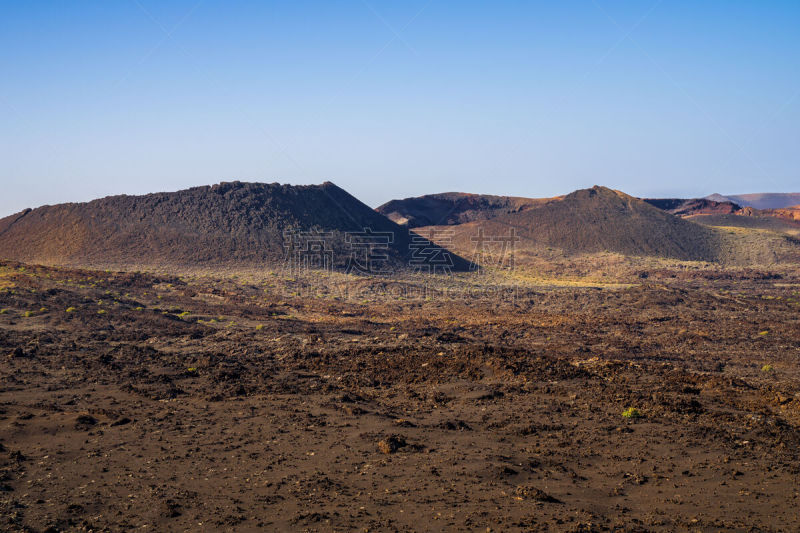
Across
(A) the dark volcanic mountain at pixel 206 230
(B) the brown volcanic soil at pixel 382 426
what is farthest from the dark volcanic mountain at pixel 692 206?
(B) the brown volcanic soil at pixel 382 426

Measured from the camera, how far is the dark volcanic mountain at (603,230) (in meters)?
72.9

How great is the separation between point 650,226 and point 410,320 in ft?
185

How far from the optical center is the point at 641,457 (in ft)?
33.7

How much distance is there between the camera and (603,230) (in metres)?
76.5

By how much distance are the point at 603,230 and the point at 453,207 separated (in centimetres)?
4661

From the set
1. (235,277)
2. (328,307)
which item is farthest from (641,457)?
(235,277)

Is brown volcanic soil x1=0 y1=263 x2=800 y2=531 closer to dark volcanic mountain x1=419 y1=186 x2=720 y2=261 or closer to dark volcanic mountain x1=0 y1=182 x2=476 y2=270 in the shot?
dark volcanic mountain x1=0 y1=182 x2=476 y2=270

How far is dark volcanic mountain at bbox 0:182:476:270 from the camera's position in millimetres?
53906

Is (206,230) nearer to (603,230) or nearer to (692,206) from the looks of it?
(603,230)

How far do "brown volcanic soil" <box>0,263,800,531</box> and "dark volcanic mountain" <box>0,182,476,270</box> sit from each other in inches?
1095

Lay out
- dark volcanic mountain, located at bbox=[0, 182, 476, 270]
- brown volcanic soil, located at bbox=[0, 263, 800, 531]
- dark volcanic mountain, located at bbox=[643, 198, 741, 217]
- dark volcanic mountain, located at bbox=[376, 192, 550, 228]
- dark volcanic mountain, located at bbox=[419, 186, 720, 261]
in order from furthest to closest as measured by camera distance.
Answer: dark volcanic mountain, located at bbox=[643, 198, 741, 217], dark volcanic mountain, located at bbox=[376, 192, 550, 228], dark volcanic mountain, located at bbox=[419, 186, 720, 261], dark volcanic mountain, located at bbox=[0, 182, 476, 270], brown volcanic soil, located at bbox=[0, 263, 800, 531]

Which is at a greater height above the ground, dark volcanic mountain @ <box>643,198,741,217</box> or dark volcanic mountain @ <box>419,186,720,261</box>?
dark volcanic mountain @ <box>643,198,741,217</box>

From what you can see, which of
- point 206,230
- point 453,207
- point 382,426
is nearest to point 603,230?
point 453,207

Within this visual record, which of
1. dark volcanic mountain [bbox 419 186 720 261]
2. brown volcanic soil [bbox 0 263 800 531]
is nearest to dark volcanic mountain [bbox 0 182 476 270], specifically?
dark volcanic mountain [bbox 419 186 720 261]
